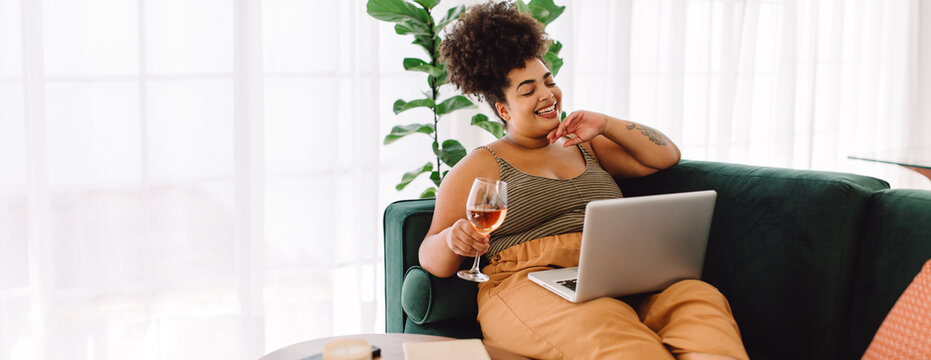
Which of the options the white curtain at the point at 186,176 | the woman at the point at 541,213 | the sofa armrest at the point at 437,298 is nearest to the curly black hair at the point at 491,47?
the woman at the point at 541,213

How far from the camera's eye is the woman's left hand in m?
1.78

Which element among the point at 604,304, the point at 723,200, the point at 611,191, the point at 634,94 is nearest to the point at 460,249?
the point at 604,304

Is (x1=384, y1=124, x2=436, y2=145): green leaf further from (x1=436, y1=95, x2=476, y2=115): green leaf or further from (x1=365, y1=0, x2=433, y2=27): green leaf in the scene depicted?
(x1=365, y1=0, x2=433, y2=27): green leaf

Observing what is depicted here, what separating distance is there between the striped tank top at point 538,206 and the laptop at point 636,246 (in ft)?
0.54

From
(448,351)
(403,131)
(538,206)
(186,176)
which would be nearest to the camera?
(448,351)

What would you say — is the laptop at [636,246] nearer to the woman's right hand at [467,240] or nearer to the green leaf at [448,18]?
Answer: the woman's right hand at [467,240]

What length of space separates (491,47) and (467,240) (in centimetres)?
61

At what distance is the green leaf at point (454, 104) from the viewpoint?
2203 mm

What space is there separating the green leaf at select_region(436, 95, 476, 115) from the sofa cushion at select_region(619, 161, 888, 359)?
2.67 feet

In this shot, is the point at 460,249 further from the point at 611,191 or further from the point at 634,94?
the point at 634,94

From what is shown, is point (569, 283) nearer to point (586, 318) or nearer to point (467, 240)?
point (586, 318)

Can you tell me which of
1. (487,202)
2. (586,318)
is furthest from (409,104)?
(586,318)

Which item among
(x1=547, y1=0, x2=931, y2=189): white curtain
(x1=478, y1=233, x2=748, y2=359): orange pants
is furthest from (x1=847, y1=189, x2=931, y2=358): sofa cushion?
(x1=547, y1=0, x2=931, y2=189): white curtain

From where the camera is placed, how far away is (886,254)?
1.46 metres
